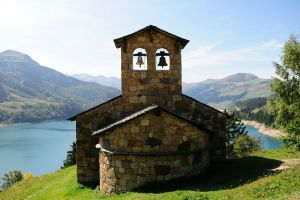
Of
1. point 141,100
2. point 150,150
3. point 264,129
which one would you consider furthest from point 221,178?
point 264,129

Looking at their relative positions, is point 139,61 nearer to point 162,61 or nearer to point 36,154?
point 162,61

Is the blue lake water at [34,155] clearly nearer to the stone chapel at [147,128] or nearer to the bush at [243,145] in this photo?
the bush at [243,145]

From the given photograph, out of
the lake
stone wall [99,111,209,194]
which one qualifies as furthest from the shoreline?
stone wall [99,111,209,194]

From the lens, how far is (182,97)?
840 inches

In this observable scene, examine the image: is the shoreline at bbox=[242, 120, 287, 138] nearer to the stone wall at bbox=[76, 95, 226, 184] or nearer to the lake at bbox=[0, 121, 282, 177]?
the lake at bbox=[0, 121, 282, 177]

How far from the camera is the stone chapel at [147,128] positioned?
17.0 metres

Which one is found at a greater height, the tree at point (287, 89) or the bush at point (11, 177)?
the tree at point (287, 89)

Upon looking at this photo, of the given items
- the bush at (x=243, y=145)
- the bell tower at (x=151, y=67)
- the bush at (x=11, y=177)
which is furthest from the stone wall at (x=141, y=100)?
the bush at (x=11, y=177)

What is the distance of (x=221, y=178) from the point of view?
1767cm

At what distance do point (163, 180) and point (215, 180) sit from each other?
253cm

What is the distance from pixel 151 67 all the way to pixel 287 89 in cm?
1849

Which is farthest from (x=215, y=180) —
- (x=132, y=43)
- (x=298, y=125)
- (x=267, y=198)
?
(x=298, y=125)

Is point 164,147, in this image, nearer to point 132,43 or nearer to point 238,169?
point 238,169

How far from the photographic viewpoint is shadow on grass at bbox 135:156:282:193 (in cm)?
1611
